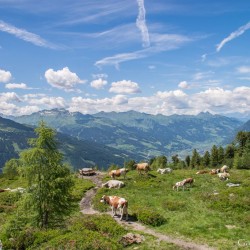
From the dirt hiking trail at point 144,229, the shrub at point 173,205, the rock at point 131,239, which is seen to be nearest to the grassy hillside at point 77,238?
the rock at point 131,239

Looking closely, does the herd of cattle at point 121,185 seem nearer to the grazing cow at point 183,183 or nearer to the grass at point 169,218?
the grazing cow at point 183,183

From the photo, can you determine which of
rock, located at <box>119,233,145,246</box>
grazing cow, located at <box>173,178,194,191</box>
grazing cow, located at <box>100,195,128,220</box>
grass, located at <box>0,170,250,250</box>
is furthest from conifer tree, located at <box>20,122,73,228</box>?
grazing cow, located at <box>173,178,194,191</box>

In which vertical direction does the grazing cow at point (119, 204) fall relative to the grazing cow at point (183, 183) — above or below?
below

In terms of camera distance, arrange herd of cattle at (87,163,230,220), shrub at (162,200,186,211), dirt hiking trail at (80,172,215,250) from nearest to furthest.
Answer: dirt hiking trail at (80,172,215,250), herd of cattle at (87,163,230,220), shrub at (162,200,186,211)

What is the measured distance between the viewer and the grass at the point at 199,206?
26906 mm

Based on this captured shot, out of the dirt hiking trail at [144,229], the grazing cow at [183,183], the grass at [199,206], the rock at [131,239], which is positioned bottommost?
the dirt hiking trail at [144,229]

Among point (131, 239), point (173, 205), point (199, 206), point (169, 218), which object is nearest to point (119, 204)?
point (169, 218)

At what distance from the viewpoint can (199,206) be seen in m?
35.9

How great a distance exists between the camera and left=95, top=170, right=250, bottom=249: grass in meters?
26.9

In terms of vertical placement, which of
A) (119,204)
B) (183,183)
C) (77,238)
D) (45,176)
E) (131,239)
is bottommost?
(131,239)

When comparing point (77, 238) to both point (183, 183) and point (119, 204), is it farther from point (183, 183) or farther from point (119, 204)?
point (183, 183)

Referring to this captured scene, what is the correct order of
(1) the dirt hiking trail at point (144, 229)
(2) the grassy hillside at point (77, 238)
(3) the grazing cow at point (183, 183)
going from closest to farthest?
(2) the grassy hillside at point (77, 238)
(1) the dirt hiking trail at point (144, 229)
(3) the grazing cow at point (183, 183)

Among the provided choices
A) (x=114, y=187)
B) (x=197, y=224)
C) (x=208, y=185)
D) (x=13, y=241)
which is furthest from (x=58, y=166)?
(x=208, y=185)

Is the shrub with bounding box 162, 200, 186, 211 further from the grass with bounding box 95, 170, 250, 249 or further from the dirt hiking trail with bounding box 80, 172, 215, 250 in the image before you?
the dirt hiking trail with bounding box 80, 172, 215, 250
